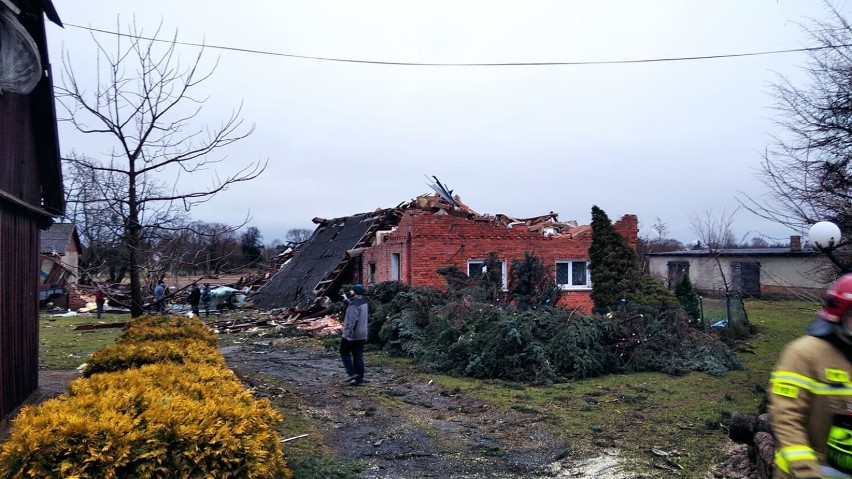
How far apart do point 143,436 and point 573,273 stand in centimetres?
1839

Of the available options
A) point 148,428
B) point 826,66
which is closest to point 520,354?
point 826,66

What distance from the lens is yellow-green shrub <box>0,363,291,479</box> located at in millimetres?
3748

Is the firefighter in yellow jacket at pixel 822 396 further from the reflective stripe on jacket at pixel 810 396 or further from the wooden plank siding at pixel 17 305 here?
the wooden plank siding at pixel 17 305

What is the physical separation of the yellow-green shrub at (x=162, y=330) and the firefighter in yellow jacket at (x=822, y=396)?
7.44 metres

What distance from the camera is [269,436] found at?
4.61 meters

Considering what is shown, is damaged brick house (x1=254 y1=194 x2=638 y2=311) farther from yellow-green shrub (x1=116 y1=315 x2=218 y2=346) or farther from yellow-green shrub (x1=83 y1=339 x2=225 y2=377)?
yellow-green shrub (x1=83 y1=339 x2=225 y2=377)

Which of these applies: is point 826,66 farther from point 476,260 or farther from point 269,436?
point 476,260

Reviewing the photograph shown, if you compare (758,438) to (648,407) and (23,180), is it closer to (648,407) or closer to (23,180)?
(648,407)

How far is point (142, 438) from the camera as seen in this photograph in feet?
13.1

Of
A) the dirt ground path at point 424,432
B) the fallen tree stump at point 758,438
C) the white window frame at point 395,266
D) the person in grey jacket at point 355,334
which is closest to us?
the fallen tree stump at point 758,438

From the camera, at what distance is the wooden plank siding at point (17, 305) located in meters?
7.67

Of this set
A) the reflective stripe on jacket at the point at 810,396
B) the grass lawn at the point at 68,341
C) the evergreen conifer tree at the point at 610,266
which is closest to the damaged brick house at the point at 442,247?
the evergreen conifer tree at the point at 610,266

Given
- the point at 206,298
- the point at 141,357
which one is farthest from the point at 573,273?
the point at 141,357

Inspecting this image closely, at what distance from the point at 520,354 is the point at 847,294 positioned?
926cm
